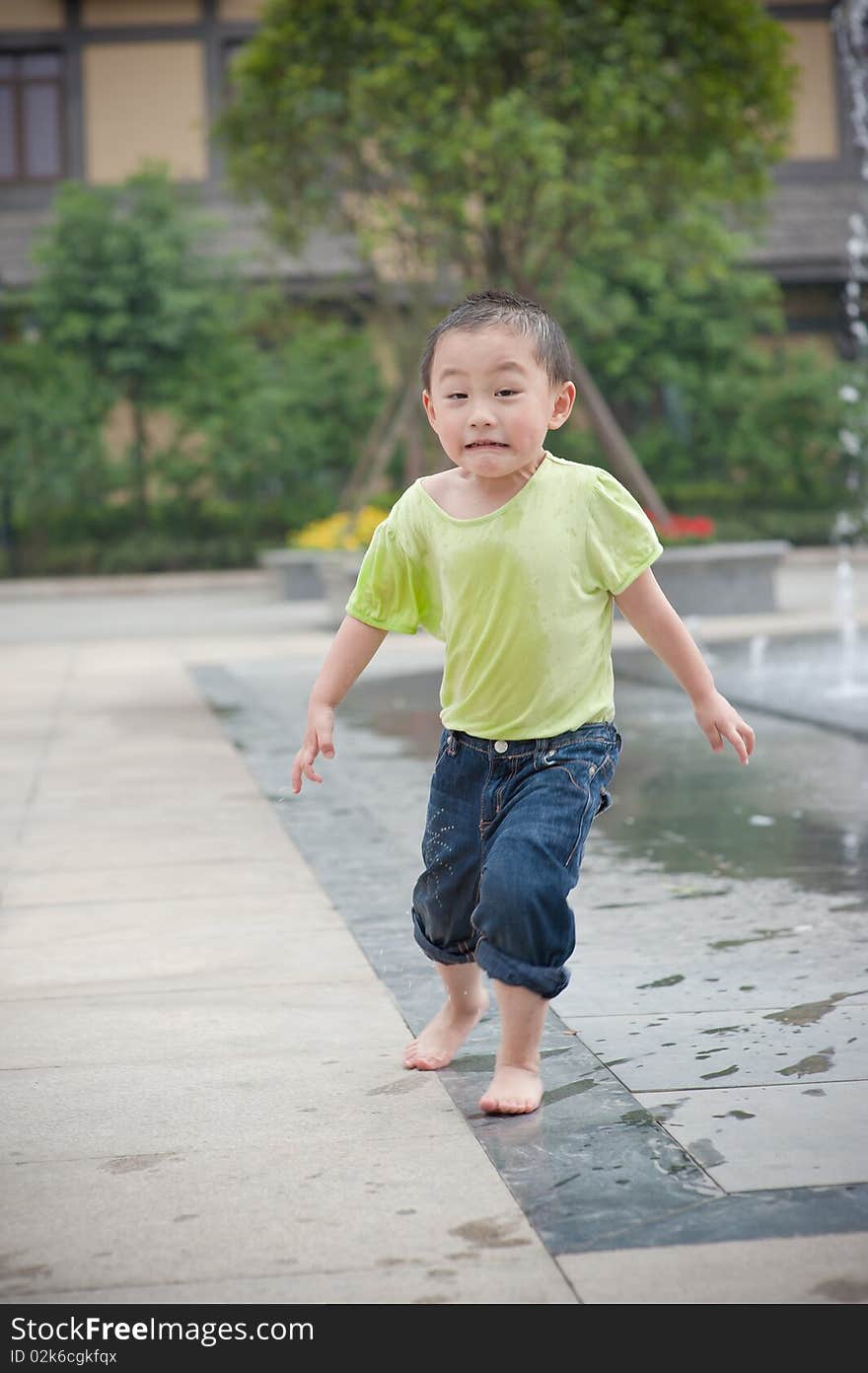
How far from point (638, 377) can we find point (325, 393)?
5.65 metres

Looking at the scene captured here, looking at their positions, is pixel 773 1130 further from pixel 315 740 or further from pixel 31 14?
pixel 31 14

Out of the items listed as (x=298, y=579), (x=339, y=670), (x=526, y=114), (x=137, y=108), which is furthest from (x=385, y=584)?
(x=137, y=108)

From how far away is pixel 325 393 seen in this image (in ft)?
105

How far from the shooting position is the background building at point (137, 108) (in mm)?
34281

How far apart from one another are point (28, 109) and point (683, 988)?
3333cm

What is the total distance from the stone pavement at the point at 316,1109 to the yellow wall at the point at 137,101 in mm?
29389

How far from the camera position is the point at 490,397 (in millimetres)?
3512

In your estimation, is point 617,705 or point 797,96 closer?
point 617,705

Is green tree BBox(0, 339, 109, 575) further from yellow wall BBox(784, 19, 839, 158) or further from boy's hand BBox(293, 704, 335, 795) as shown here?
boy's hand BBox(293, 704, 335, 795)

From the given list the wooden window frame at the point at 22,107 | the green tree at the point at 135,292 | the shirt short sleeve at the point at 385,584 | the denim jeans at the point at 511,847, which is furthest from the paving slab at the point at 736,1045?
the wooden window frame at the point at 22,107

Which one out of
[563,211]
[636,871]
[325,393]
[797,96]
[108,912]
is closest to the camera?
[108,912]
